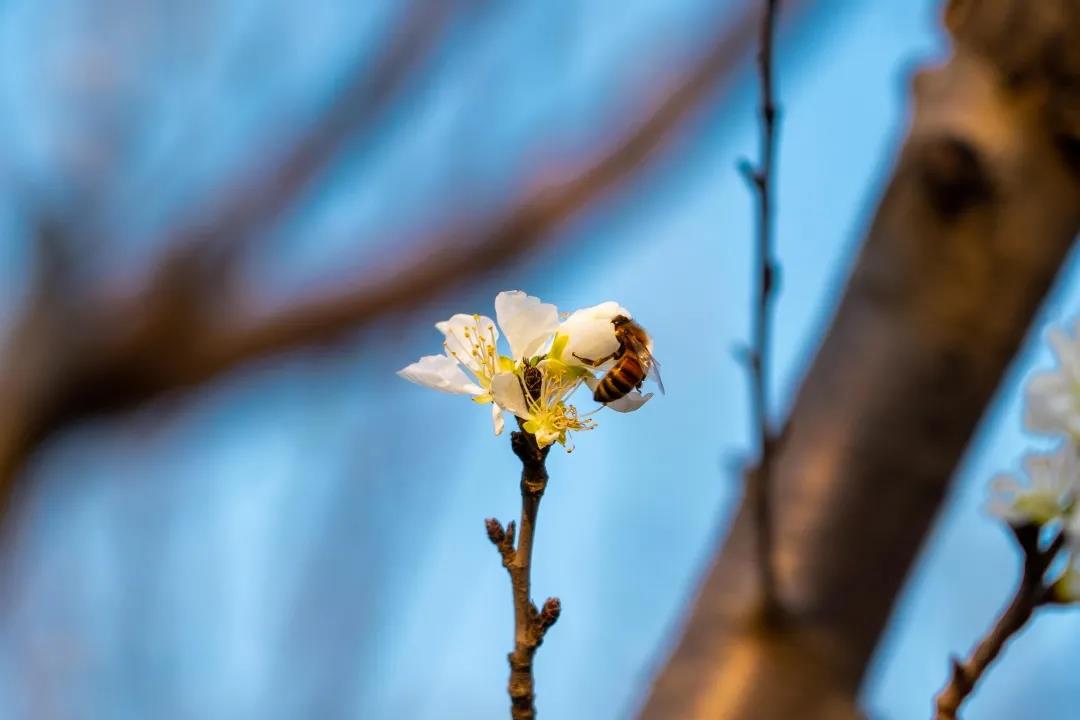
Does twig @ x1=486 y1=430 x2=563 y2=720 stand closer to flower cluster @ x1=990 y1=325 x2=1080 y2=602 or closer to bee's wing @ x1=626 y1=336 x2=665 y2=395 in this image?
bee's wing @ x1=626 y1=336 x2=665 y2=395

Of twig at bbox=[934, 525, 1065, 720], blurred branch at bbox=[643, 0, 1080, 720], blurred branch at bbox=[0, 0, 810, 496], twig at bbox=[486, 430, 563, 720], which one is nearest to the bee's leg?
twig at bbox=[486, 430, 563, 720]

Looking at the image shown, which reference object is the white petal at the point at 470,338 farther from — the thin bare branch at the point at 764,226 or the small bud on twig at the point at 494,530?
the thin bare branch at the point at 764,226

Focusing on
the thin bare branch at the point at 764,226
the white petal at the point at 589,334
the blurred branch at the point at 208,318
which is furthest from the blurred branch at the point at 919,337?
the blurred branch at the point at 208,318

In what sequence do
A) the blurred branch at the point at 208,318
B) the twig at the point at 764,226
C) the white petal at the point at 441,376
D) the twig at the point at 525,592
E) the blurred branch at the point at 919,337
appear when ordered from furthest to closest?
the blurred branch at the point at 208,318, the blurred branch at the point at 919,337, the twig at the point at 764,226, the white petal at the point at 441,376, the twig at the point at 525,592

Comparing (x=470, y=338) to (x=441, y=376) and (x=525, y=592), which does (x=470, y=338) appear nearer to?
(x=441, y=376)

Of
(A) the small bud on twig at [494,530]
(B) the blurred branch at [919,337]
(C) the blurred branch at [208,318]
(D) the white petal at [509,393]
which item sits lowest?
(A) the small bud on twig at [494,530]

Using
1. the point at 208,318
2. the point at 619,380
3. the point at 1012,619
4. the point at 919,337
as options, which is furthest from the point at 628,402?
the point at 208,318

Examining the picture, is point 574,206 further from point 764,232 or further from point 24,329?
point 764,232
